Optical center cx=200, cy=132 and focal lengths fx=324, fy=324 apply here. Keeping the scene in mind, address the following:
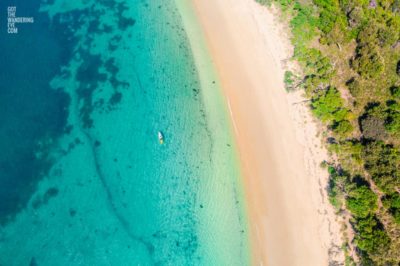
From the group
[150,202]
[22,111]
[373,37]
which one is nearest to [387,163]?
[373,37]

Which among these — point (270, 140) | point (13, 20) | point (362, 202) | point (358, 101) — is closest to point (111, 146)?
point (270, 140)

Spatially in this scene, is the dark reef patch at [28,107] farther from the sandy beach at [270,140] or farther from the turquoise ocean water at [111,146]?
the sandy beach at [270,140]

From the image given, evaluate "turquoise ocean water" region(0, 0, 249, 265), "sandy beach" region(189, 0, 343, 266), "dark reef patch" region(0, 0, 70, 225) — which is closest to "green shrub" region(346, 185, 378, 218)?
"sandy beach" region(189, 0, 343, 266)

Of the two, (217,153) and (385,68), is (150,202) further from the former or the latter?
(385,68)

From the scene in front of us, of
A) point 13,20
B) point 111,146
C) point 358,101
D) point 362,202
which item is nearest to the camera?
point 362,202

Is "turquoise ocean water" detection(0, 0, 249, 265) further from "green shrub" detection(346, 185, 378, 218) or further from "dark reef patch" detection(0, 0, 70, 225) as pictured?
"green shrub" detection(346, 185, 378, 218)

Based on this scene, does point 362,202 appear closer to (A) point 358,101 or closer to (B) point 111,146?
(A) point 358,101
